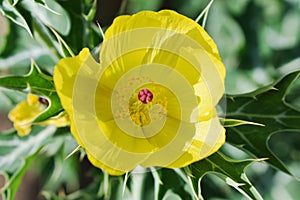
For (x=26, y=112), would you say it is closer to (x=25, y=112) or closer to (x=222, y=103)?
(x=25, y=112)

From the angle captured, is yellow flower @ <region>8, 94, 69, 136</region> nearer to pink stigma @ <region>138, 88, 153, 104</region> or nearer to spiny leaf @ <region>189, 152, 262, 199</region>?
pink stigma @ <region>138, 88, 153, 104</region>

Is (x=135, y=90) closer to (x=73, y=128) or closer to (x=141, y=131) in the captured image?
(x=141, y=131)

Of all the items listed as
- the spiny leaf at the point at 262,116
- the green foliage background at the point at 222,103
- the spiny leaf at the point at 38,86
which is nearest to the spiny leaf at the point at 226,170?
the green foliage background at the point at 222,103

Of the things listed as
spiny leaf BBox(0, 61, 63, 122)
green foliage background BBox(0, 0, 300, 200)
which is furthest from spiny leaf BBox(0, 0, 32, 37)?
spiny leaf BBox(0, 61, 63, 122)

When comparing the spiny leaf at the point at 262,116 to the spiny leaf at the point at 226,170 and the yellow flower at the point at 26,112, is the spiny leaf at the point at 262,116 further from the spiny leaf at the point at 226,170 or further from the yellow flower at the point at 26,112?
the yellow flower at the point at 26,112

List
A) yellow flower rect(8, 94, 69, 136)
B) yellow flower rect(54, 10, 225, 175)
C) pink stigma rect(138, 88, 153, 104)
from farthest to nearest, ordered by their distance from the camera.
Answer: yellow flower rect(8, 94, 69, 136) < pink stigma rect(138, 88, 153, 104) < yellow flower rect(54, 10, 225, 175)

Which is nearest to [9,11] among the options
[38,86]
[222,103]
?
[38,86]

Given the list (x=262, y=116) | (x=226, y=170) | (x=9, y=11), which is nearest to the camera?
(x=226, y=170)
